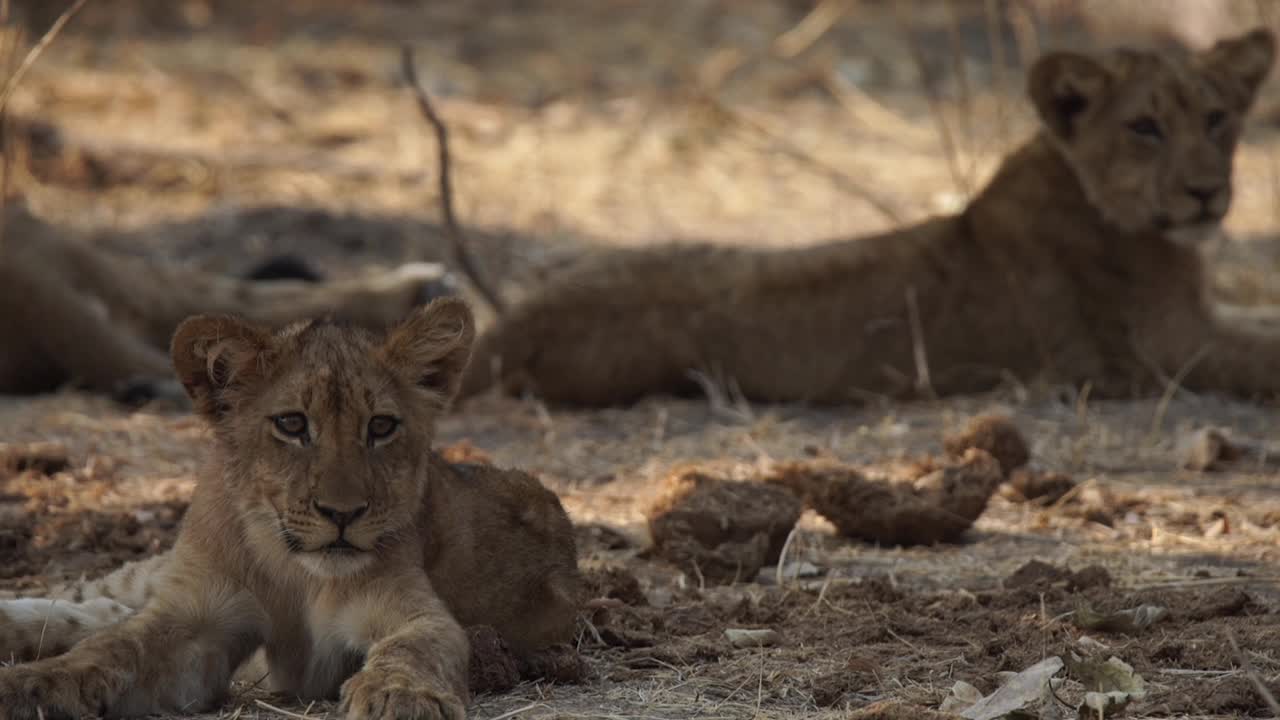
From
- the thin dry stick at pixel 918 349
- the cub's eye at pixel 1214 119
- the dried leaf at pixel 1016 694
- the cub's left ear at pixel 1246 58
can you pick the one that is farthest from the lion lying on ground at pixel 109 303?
the dried leaf at pixel 1016 694

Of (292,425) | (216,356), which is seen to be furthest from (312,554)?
(216,356)

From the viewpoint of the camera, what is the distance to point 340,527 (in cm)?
323

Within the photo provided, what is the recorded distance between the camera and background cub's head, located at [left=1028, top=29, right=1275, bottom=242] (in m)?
6.82

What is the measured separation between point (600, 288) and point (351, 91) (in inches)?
234

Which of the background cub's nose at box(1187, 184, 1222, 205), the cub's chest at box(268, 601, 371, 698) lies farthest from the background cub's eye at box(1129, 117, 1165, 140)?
the cub's chest at box(268, 601, 371, 698)

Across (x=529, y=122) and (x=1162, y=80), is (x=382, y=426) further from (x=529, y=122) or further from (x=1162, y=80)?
(x=529, y=122)

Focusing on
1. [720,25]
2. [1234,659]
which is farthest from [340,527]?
[720,25]

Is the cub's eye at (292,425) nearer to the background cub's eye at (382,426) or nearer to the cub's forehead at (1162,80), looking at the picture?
the background cub's eye at (382,426)

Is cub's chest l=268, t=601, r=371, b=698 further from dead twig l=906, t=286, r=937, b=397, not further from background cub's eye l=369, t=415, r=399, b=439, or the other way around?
dead twig l=906, t=286, r=937, b=397

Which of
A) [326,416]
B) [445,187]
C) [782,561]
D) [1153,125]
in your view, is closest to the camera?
[326,416]

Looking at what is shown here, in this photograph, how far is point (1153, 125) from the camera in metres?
6.89

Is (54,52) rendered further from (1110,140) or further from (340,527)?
(340,527)

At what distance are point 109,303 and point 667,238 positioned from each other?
332 cm

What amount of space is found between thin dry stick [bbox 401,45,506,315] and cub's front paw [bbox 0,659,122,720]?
3.59 metres
